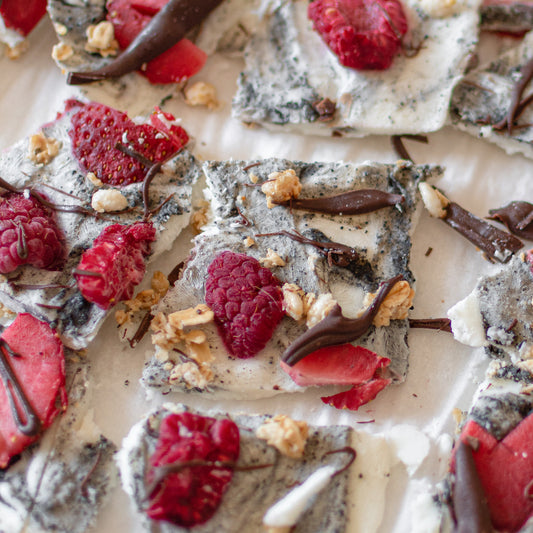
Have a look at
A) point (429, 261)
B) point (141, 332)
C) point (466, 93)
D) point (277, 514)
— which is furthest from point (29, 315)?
point (466, 93)

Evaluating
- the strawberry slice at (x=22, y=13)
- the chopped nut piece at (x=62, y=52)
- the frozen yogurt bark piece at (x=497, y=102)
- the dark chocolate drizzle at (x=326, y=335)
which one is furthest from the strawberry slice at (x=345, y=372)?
the strawberry slice at (x=22, y=13)

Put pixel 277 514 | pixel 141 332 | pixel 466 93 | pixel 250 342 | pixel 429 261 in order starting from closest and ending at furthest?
pixel 277 514, pixel 250 342, pixel 141 332, pixel 429 261, pixel 466 93

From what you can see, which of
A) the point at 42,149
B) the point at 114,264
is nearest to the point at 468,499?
the point at 114,264

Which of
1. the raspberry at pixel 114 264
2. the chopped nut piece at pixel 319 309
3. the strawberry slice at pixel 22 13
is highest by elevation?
the strawberry slice at pixel 22 13

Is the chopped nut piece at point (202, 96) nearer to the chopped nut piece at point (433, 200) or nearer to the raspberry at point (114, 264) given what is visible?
the raspberry at point (114, 264)

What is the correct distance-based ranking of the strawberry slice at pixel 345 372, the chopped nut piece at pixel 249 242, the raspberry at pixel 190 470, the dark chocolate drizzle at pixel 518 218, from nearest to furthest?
the raspberry at pixel 190 470
the strawberry slice at pixel 345 372
the chopped nut piece at pixel 249 242
the dark chocolate drizzle at pixel 518 218

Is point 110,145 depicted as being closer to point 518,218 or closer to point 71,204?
point 71,204

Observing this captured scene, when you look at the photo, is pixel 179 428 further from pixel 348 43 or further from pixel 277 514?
pixel 348 43
